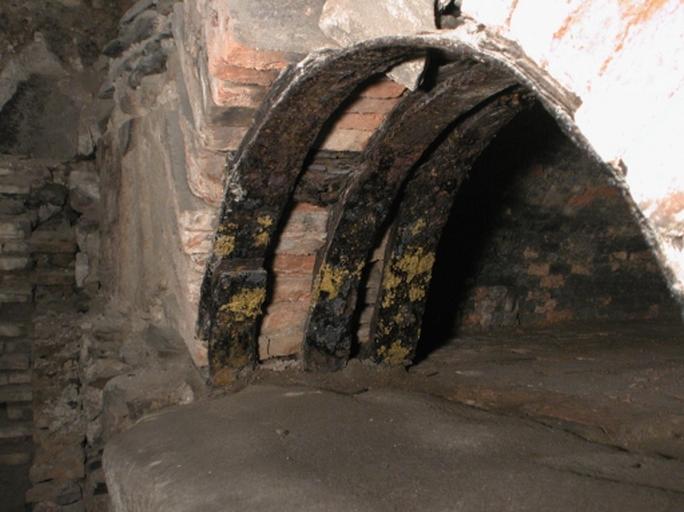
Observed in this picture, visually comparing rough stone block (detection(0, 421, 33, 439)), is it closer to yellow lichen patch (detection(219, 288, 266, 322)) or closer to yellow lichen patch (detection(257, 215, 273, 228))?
Result: yellow lichen patch (detection(219, 288, 266, 322))

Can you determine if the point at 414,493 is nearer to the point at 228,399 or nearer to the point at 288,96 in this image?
the point at 228,399

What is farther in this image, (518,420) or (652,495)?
(518,420)

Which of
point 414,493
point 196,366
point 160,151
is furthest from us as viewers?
point 160,151

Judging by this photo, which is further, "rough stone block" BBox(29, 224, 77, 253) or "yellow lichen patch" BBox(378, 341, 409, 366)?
"rough stone block" BBox(29, 224, 77, 253)

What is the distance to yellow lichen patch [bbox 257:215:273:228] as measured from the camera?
2.42 metres

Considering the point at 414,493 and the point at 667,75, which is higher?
the point at 667,75

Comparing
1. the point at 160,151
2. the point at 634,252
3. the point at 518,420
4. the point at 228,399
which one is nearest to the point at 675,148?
the point at 518,420

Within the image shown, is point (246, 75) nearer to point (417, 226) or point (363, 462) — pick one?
point (417, 226)

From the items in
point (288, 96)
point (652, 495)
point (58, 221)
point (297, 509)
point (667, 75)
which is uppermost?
point (288, 96)

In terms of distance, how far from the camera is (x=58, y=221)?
14.9 ft

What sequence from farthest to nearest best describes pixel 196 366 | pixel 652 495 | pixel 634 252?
pixel 634 252, pixel 196 366, pixel 652 495

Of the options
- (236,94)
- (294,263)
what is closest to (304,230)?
(294,263)

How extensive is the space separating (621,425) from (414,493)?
3.16 ft

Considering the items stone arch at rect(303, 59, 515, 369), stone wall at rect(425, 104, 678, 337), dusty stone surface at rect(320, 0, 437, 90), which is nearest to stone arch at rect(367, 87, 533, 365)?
stone arch at rect(303, 59, 515, 369)
